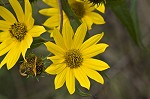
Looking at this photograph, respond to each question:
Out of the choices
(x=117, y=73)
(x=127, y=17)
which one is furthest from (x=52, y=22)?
(x=117, y=73)

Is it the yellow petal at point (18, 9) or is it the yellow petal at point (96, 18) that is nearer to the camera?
the yellow petal at point (18, 9)

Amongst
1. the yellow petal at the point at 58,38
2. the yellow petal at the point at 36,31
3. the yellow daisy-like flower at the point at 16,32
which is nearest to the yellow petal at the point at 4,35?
the yellow daisy-like flower at the point at 16,32

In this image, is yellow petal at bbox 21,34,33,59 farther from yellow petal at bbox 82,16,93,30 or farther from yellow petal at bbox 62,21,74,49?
yellow petal at bbox 82,16,93,30

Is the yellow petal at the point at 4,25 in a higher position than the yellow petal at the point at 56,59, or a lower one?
higher

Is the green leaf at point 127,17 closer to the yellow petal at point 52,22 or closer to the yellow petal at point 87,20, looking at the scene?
the yellow petal at point 87,20

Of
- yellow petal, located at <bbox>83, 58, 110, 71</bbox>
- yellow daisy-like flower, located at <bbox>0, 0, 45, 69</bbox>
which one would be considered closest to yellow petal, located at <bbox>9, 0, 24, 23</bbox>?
yellow daisy-like flower, located at <bbox>0, 0, 45, 69</bbox>

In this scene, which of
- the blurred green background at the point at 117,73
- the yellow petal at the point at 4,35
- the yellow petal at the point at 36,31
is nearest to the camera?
the yellow petal at the point at 36,31

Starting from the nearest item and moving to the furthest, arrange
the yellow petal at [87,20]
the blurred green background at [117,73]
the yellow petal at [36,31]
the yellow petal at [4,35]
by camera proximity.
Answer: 1. the yellow petal at [36,31]
2. the yellow petal at [4,35]
3. the yellow petal at [87,20]
4. the blurred green background at [117,73]
